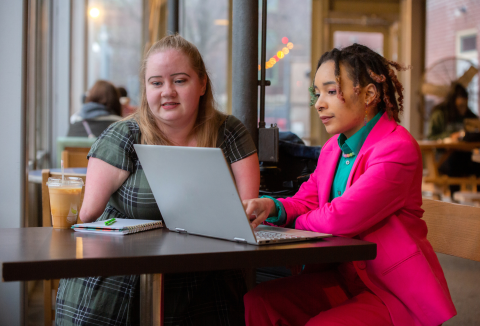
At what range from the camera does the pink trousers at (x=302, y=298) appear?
Answer: 1.34 m

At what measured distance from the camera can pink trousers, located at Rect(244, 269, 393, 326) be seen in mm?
1337

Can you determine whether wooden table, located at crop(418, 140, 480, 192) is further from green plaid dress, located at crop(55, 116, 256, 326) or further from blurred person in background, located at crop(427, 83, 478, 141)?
green plaid dress, located at crop(55, 116, 256, 326)

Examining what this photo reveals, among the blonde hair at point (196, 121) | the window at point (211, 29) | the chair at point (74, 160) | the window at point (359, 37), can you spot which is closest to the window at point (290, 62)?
the window at point (359, 37)

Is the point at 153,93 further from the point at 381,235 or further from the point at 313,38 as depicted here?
the point at 313,38

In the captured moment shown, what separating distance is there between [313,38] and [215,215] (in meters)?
8.28

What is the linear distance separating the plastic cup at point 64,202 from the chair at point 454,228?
103 centimetres

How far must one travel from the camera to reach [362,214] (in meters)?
1.25

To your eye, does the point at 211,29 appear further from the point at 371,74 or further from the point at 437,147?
the point at 371,74

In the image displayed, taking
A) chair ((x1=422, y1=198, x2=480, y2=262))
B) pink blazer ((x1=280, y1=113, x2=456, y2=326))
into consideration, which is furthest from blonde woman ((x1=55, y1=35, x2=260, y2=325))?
chair ((x1=422, y1=198, x2=480, y2=262))

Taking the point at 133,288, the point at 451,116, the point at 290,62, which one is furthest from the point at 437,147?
the point at 133,288

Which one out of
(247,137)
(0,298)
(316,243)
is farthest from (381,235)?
(0,298)

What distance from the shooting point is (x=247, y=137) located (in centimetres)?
170

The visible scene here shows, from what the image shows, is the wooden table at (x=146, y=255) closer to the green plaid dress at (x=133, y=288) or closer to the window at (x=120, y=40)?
the green plaid dress at (x=133, y=288)

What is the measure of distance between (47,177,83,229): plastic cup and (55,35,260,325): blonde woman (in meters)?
0.12
